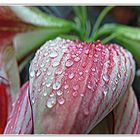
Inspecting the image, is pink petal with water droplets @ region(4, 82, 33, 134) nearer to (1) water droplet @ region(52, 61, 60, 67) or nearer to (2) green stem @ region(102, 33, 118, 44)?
(1) water droplet @ region(52, 61, 60, 67)

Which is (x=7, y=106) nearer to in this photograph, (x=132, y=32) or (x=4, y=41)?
(x=4, y=41)

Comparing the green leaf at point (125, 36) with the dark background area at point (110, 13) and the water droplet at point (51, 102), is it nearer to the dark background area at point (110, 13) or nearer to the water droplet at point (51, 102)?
the dark background area at point (110, 13)

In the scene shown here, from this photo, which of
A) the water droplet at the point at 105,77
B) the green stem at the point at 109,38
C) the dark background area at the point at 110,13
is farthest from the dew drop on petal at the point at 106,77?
the dark background area at the point at 110,13

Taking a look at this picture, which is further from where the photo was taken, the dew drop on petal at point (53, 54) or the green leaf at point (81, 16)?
the green leaf at point (81, 16)

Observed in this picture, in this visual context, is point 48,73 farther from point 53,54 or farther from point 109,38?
point 109,38

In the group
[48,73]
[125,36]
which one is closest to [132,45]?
[125,36]
